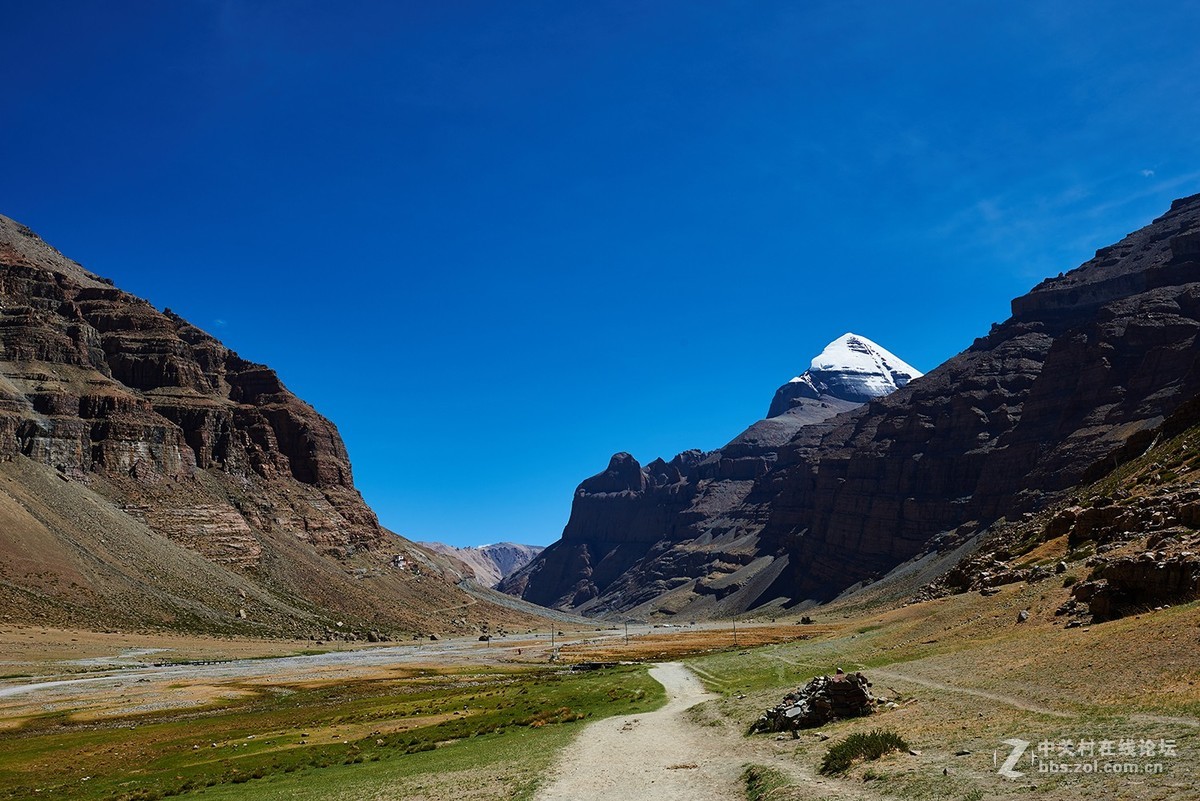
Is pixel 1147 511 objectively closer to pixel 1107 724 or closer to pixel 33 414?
pixel 1107 724

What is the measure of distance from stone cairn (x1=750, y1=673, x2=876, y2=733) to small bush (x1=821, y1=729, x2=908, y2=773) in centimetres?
567

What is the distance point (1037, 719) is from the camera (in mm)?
21656

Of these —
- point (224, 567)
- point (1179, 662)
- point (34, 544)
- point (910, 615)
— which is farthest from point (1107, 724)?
point (224, 567)

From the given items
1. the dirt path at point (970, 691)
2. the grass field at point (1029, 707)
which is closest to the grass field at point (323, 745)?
the grass field at point (1029, 707)

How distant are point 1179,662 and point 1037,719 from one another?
213 inches

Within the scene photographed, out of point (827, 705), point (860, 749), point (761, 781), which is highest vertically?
point (860, 749)

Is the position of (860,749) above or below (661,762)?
above

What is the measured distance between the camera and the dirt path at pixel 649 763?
22.6 m

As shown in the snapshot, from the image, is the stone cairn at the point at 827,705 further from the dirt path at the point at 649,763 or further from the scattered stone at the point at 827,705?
the dirt path at the point at 649,763

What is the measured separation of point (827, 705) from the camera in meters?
27.6

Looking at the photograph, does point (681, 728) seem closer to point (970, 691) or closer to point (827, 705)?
point (827, 705)

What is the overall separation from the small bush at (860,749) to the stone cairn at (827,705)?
18.6 ft

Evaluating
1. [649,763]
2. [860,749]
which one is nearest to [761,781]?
[860,749]

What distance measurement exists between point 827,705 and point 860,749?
6604 mm
